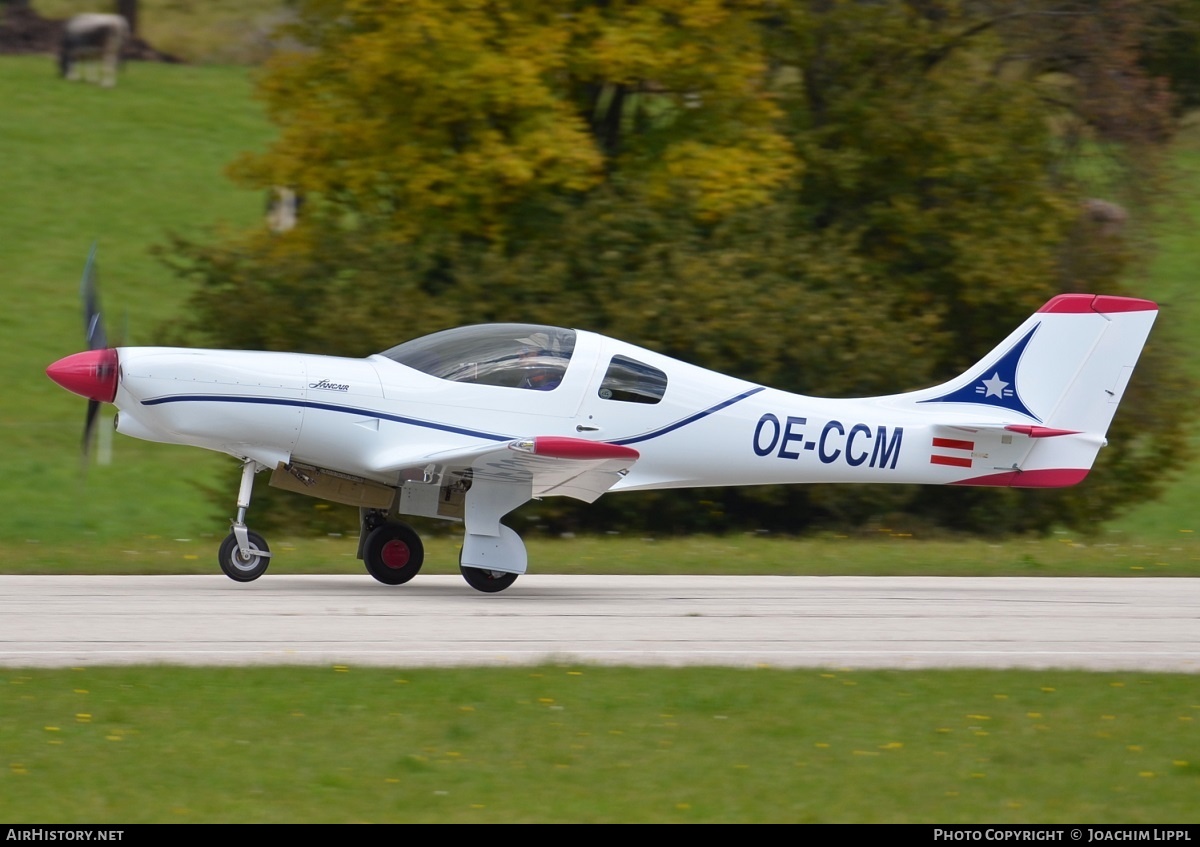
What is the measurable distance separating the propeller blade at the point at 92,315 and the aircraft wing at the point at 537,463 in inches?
93.0

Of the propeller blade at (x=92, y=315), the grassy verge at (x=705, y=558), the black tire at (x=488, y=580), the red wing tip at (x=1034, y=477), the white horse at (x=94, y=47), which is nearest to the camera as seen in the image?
the propeller blade at (x=92, y=315)

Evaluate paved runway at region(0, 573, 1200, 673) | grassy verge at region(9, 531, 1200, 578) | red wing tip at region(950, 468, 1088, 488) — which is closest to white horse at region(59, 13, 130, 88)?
grassy verge at region(9, 531, 1200, 578)

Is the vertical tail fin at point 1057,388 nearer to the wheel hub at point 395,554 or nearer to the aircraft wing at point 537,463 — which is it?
the aircraft wing at point 537,463

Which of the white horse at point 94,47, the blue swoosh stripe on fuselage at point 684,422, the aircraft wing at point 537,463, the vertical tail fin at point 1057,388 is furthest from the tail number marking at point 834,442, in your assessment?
the white horse at point 94,47

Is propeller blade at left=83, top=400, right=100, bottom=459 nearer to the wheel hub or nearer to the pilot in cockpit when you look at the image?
the wheel hub

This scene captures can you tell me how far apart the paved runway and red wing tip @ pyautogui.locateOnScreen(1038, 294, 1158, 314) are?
2432mm

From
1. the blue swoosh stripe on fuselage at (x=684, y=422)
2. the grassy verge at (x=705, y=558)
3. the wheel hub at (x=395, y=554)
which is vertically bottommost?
the grassy verge at (x=705, y=558)

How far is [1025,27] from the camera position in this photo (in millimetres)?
20375

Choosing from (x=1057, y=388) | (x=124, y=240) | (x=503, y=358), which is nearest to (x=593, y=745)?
(x=503, y=358)

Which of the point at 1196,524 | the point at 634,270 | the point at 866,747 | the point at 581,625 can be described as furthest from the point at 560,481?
the point at 1196,524

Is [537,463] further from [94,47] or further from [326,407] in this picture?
[94,47]

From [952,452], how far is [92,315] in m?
7.15

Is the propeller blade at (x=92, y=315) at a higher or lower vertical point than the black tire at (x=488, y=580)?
higher

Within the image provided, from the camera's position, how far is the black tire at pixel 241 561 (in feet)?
36.2
